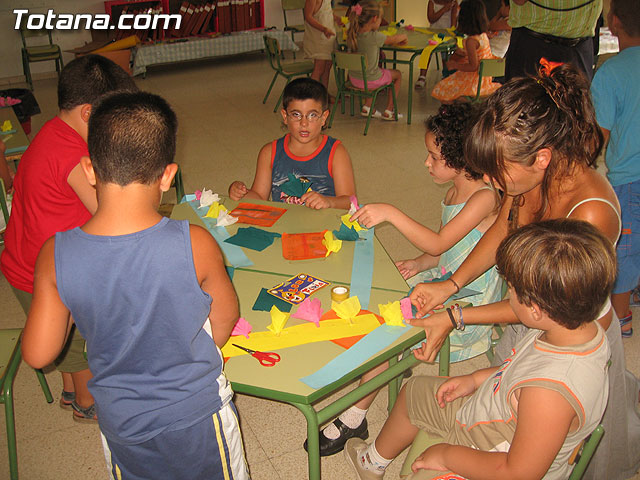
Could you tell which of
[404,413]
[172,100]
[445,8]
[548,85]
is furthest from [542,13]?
[172,100]

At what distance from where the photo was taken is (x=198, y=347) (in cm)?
133

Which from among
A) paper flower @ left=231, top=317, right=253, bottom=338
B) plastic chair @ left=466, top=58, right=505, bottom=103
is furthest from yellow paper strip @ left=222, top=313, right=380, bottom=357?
plastic chair @ left=466, top=58, right=505, bottom=103

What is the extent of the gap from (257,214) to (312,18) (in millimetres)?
4790

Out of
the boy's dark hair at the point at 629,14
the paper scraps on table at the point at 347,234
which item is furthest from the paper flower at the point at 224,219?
the boy's dark hair at the point at 629,14

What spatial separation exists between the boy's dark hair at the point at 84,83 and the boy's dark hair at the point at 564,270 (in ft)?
4.79

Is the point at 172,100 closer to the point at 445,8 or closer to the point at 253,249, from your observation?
the point at 445,8

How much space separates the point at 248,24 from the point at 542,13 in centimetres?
671

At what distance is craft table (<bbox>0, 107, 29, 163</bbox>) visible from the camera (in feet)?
11.0

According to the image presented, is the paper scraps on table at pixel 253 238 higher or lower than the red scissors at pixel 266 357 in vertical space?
higher

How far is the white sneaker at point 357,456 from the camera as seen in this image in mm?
2018

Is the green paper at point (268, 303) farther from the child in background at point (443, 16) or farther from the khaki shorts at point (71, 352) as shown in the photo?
the child in background at point (443, 16)

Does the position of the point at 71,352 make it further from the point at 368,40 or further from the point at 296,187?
the point at 368,40

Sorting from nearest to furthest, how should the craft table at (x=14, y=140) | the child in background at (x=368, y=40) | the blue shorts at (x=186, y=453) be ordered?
the blue shorts at (x=186, y=453)
the craft table at (x=14, y=140)
the child in background at (x=368, y=40)

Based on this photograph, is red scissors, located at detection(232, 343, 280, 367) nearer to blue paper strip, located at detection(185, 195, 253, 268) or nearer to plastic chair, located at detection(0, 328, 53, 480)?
blue paper strip, located at detection(185, 195, 253, 268)
